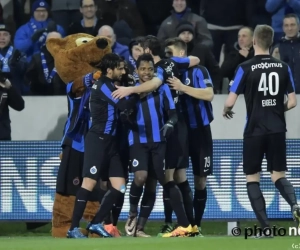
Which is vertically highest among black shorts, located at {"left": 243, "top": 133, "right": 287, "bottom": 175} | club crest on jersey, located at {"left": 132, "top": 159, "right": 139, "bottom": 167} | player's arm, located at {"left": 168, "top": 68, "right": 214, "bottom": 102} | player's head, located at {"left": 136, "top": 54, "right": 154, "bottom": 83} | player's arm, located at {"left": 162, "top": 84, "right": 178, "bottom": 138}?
player's head, located at {"left": 136, "top": 54, "right": 154, "bottom": 83}

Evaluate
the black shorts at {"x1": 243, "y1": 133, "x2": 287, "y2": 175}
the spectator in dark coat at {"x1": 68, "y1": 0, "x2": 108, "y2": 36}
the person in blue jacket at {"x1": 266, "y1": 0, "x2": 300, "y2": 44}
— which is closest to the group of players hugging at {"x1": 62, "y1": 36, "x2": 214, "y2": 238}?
the black shorts at {"x1": 243, "y1": 133, "x2": 287, "y2": 175}

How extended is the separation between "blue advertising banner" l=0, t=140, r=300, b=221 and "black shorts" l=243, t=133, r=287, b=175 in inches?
89.9

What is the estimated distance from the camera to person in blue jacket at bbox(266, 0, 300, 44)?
1755 centimetres

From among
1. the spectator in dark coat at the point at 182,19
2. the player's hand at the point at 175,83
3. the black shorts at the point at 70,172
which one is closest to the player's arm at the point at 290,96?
the player's hand at the point at 175,83

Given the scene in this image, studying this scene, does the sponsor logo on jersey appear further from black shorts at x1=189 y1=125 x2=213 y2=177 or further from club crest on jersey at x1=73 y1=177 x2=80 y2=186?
club crest on jersey at x1=73 y1=177 x2=80 y2=186

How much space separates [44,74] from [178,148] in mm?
4185

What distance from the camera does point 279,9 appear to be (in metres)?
17.6

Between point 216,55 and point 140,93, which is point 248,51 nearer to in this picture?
point 216,55

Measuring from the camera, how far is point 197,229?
1338cm

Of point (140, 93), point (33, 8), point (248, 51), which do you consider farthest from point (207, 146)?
point (33, 8)

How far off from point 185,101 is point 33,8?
201 inches

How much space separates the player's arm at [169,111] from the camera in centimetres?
1265

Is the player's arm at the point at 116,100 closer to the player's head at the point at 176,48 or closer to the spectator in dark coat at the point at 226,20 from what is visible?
the player's head at the point at 176,48

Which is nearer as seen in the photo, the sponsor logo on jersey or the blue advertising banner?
the sponsor logo on jersey
